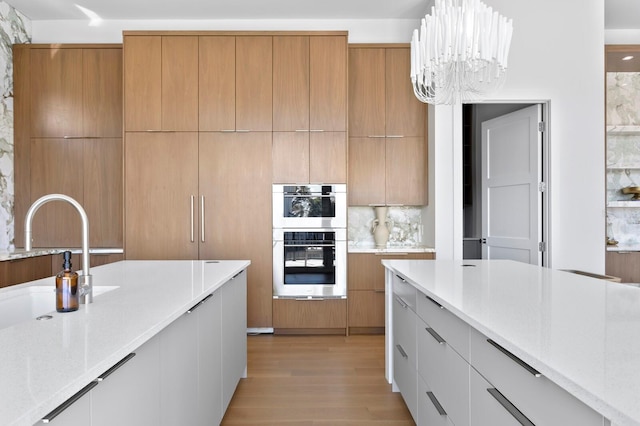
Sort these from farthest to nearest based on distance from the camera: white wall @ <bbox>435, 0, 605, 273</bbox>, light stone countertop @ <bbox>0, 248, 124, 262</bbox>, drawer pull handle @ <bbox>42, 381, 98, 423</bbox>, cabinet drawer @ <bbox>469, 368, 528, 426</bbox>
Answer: white wall @ <bbox>435, 0, 605, 273</bbox>, light stone countertop @ <bbox>0, 248, 124, 262</bbox>, cabinet drawer @ <bbox>469, 368, 528, 426</bbox>, drawer pull handle @ <bbox>42, 381, 98, 423</bbox>

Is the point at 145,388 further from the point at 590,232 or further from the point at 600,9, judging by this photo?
the point at 600,9

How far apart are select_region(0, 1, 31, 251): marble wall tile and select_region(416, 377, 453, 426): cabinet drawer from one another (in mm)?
4375

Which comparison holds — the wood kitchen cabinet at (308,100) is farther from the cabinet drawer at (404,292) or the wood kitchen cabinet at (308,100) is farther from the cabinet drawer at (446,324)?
the cabinet drawer at (446,324)

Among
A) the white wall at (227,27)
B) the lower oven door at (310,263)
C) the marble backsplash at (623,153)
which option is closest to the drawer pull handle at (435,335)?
the lower oven door at (310,263)

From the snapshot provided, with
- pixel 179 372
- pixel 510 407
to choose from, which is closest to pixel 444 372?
pixel 510 407

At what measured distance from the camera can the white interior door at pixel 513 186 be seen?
13.8 feet

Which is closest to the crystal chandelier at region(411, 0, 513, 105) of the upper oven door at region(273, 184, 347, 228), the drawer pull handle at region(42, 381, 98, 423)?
the upper oven door at region(273, 184, 347, 228)

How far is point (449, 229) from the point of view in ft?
13.9

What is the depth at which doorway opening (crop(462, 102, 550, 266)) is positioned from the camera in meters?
4.16

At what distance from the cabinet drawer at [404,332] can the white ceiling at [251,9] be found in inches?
124

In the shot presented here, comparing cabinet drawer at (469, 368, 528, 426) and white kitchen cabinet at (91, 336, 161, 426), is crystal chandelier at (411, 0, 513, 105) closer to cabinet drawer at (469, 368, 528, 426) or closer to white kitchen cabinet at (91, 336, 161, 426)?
cabinet drawer at (469, 368, 528, 426)

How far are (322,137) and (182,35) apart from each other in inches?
67.4

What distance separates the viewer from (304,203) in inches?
165

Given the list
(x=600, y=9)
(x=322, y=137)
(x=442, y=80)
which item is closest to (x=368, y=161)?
(x=322, y=137)
